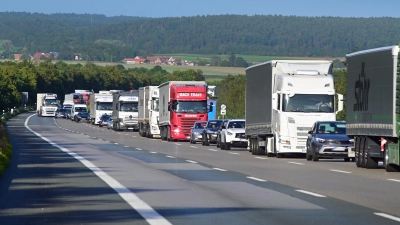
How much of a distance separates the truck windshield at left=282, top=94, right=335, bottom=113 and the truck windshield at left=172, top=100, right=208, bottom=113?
64.1ft

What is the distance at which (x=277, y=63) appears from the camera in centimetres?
3525

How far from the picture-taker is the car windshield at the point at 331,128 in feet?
109

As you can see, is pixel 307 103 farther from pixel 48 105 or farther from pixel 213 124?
pixel 48 105

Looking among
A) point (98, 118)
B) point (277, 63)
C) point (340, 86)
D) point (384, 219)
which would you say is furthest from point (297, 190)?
point (98, 118)

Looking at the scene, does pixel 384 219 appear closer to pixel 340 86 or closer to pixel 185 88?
pixel 185 88

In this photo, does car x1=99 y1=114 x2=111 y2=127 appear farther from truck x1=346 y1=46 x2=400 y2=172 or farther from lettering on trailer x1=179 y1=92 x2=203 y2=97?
truck x1=346 y1=46 x2=400 y2=172

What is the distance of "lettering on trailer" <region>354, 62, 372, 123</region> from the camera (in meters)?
27.6

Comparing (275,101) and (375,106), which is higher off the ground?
(275,101)

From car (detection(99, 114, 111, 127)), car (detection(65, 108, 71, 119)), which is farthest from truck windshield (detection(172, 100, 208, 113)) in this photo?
car (detection(65, 108, 71, 119))

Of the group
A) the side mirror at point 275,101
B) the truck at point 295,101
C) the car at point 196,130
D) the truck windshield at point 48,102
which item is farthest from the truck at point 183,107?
the truck windshield at point 48,102

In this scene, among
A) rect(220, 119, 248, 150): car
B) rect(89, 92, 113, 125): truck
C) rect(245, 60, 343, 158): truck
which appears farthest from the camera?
rect(89, 92, 113, 125): truck

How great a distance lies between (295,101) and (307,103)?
1.72 ft

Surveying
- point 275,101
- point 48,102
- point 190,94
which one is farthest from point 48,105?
point 275,101

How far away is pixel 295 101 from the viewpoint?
34.8 m
